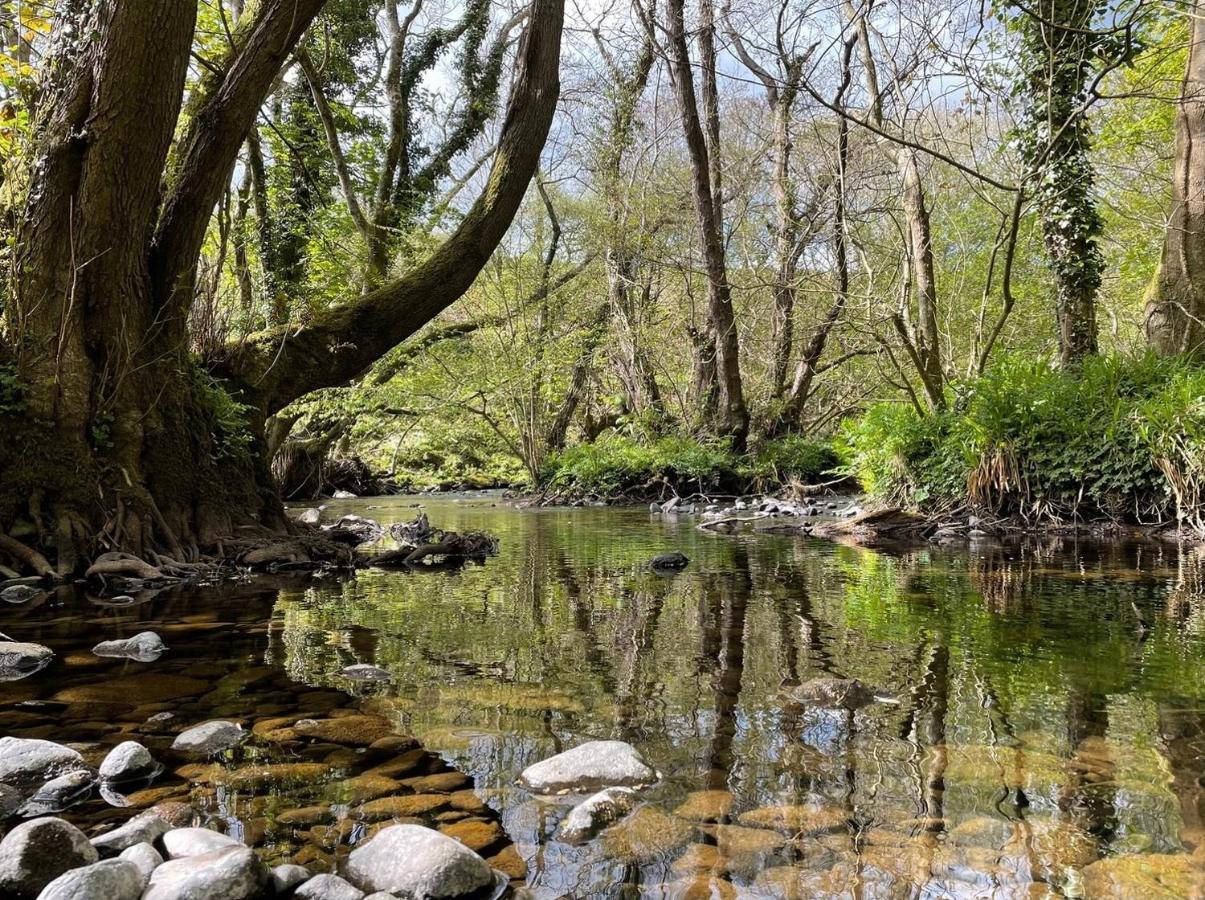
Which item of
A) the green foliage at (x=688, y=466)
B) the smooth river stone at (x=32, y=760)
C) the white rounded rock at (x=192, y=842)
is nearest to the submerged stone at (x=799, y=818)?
the white rounded rock at (x=192, y=842)

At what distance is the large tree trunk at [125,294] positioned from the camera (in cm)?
490

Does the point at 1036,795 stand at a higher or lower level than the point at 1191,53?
lower

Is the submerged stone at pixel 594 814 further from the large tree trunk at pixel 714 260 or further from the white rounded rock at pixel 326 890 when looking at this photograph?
the large tree trunk at pixel 714 260

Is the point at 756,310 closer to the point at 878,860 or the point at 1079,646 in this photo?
the point at 1079,646

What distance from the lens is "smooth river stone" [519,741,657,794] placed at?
1.86 metres

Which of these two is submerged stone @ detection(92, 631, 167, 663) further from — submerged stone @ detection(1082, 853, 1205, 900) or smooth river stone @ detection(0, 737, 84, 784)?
submerged stone @ detection(1082, 853, 1205, 900)

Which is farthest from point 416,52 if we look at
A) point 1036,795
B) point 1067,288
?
point 1036,795

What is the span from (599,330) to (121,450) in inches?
504

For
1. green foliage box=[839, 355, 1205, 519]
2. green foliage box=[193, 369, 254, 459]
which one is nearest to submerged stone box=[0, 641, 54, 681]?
green foliage box=[193, 369, 254, 459]

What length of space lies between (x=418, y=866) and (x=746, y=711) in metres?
1.24

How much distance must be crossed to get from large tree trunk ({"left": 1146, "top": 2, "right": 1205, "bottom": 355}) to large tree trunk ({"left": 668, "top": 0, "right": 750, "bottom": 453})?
6027 mm

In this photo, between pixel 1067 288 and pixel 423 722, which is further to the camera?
pixel 1067 288

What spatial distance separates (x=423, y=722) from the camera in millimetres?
2352

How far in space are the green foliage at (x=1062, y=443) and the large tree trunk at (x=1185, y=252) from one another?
0.78 m
